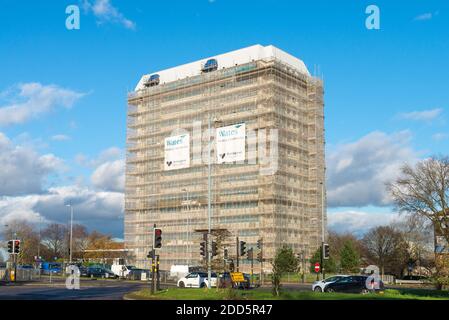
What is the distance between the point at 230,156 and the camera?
9631 centimetres

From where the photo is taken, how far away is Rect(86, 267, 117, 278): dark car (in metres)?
72.1

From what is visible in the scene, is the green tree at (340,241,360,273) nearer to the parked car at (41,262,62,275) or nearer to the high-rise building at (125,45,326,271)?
the high-rise building at (125,45,326,271)

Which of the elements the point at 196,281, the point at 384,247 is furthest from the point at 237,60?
the point at 196,281

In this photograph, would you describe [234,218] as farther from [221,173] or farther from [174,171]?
[174,171]

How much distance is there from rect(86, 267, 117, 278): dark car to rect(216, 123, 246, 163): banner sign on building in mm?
32259

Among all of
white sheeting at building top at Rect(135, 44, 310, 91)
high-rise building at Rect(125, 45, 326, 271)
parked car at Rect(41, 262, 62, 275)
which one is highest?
white sheeting at building top at Rect(135, 44, 310, 91)

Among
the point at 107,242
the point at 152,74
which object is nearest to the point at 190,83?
the point at 152,74

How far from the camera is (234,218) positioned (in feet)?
317

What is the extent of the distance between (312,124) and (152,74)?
36.3m

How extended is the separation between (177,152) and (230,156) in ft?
46.6

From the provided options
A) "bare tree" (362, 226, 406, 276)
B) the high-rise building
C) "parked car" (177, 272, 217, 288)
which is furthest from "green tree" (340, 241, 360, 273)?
"parked car" (177, 272, 217, 288)

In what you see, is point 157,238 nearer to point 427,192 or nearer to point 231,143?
point 427,192

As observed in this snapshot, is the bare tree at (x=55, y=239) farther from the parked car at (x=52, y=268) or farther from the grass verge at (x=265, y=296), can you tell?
the grass verge at (x=265, y=296)
